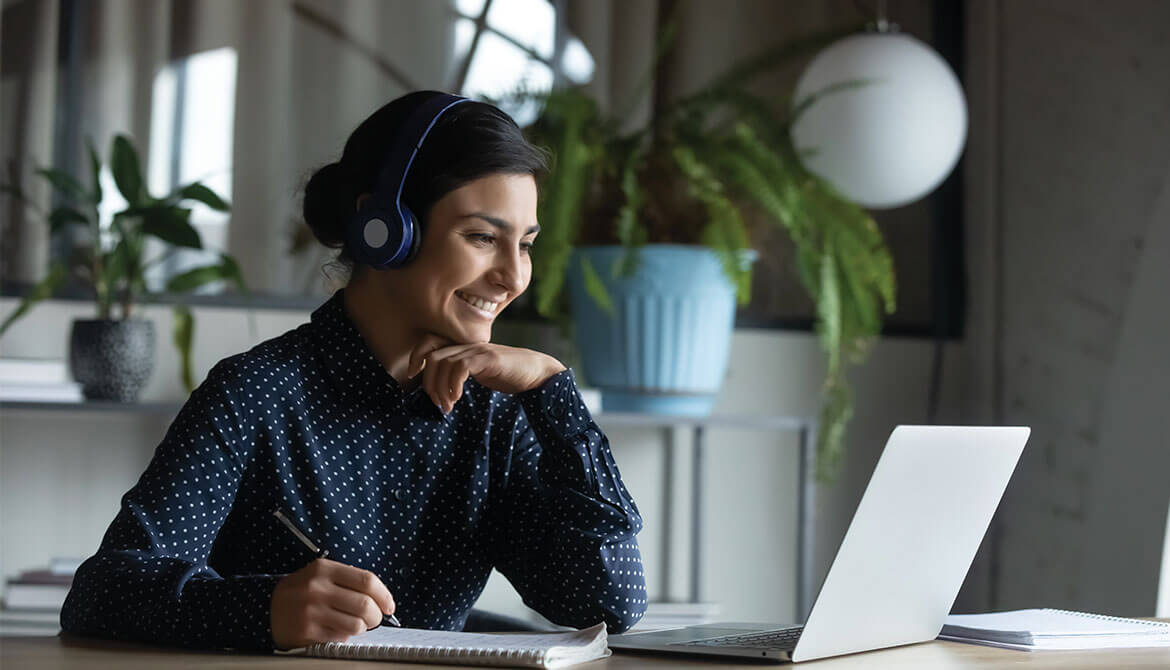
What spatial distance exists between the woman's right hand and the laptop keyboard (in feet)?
0.81

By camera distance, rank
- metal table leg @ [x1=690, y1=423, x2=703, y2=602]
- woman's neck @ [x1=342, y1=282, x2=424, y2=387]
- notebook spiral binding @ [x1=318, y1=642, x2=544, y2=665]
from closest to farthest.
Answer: notebook spiral binding @ [x1=318, y1=642, x2=544, y2=665] → woman's neck @ [x1=342, y1=282, x2=424, y2=387] → metal table leg @ [x1=690, y1=423, x2=703, y2=602]

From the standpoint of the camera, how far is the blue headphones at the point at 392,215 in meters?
1.23

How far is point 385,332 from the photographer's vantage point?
1.33 m

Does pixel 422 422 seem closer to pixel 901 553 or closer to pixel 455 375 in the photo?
pixel 455 375

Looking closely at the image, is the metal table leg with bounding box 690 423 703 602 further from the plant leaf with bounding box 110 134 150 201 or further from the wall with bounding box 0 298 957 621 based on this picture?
the plant leaf with bounding box 110 134 150 201

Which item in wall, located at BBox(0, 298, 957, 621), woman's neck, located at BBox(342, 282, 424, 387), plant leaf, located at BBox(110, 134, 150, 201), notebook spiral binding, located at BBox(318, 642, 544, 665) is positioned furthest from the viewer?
wall, located at BBox(0, 298, 957, 621)

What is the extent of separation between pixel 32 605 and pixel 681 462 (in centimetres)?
126

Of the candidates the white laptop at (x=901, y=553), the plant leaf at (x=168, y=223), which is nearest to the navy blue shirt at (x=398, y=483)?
the white laptop at (x=901, y=553)

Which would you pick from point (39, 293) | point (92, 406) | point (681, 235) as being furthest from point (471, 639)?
point (681, 235)

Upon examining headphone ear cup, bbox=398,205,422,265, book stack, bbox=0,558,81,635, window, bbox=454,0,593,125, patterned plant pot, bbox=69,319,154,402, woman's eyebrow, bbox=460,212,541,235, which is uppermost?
window, bbox=454,0,593,125

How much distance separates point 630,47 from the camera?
8.81 feet

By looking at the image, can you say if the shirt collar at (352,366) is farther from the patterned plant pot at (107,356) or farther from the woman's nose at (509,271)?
the patterned plant pot at (107,356)

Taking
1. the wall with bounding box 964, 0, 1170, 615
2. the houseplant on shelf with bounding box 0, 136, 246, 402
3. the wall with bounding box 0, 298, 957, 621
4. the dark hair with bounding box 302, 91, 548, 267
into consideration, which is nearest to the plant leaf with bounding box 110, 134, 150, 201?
the houseplant on shelf with bounding box 0, 136, 246, 402

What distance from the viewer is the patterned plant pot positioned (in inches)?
81.3
